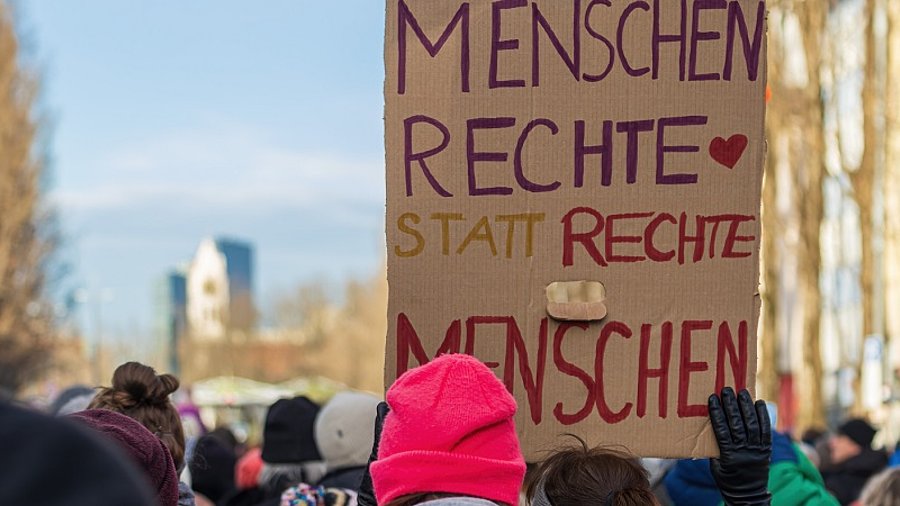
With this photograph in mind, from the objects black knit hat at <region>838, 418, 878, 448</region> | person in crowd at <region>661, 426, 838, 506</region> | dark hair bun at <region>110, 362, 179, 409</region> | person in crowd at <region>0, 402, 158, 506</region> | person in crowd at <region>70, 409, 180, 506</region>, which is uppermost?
person in crowd at <region>0, 402, 158, 506</region>

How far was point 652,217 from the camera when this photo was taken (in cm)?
317

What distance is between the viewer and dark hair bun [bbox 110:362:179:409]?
3697mm

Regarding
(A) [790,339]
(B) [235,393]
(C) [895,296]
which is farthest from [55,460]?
(A) [790,339]

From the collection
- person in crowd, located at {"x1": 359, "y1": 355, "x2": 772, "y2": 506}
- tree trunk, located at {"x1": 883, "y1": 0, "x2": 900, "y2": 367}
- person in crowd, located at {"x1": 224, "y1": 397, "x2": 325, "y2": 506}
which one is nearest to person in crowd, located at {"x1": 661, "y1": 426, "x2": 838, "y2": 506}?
person in crowd, located at {"x1": 224, "y1": 397, "x2": 325, "y2": 506}

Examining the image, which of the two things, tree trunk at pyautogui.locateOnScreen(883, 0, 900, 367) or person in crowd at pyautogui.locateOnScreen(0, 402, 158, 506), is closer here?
person in crowd at pyautogui.locateOnScreen(0, 402, 158, 506)

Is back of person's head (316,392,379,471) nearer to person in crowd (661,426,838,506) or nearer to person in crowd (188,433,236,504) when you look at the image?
person in crowd (661,426,838,506)

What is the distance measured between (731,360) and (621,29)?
83cm

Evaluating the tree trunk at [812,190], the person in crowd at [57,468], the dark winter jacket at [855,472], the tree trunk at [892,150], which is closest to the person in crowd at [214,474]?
the dark winter jacket at [855,472]

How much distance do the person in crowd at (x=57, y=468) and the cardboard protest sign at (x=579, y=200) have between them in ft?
6.84

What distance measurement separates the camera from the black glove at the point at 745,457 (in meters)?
2.92

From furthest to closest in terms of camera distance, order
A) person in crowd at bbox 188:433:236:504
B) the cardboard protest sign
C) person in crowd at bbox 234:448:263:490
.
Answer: person in crowd at bbox 234:448:263:490
person in crowd at bbox 188:433:236:504
the cardboard protest sign

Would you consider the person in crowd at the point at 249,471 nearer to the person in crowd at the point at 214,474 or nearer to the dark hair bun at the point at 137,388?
the person in crowd at the point at 214,474

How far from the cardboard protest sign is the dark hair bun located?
0.91 meters

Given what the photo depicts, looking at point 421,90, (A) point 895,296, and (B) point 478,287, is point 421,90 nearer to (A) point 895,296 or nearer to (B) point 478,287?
(B) point 478,287
